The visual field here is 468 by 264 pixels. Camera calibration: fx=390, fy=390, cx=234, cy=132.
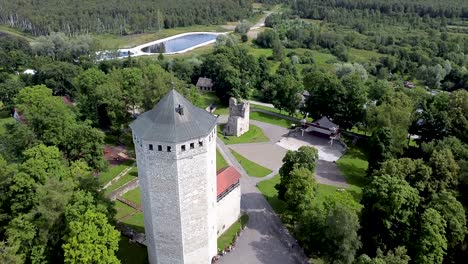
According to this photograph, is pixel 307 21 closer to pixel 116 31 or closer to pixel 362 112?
pixel 116 31

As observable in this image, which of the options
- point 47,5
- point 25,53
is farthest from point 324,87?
point 47,5

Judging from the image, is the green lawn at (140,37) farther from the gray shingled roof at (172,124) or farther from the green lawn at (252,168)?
the gray shingled roof at (172,124)

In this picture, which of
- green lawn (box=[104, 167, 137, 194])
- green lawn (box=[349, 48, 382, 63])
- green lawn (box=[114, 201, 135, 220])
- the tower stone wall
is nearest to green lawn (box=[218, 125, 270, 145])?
green lawn (box=[104, 167, 137, 194])

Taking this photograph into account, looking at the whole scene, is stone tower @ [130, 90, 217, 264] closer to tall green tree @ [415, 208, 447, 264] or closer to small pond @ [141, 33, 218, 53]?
tall green tree @ [415, 208, 447, 264]

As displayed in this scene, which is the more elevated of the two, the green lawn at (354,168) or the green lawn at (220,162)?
the green lawn at (220,162)

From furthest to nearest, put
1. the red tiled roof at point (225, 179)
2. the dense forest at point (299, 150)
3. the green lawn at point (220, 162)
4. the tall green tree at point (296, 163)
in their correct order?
the green lawn at point (220, 162) < the tall green tree at point (296, 163) < the red tiled roof at point (225, 179) < the dense forest at point (299, 150)

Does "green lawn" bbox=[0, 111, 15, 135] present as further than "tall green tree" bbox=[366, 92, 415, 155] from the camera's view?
Yes

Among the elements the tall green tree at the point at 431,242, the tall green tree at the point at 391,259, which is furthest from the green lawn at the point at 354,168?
the tall green tree at the point at 391,259
